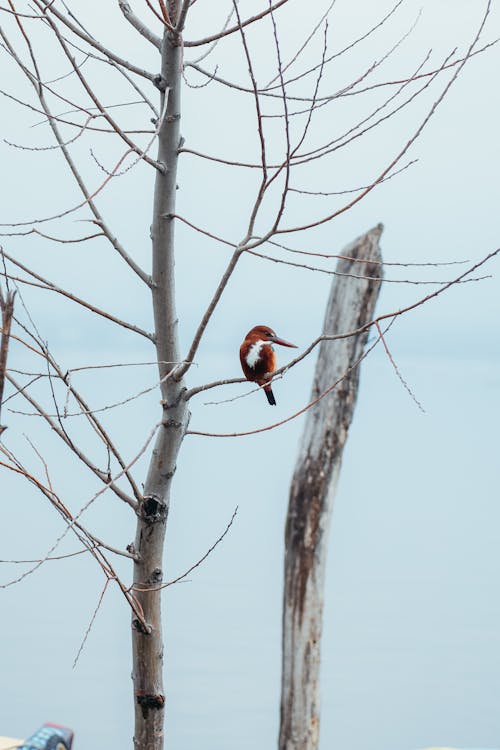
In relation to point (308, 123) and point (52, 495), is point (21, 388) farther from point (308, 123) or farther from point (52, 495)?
point (308, 123)

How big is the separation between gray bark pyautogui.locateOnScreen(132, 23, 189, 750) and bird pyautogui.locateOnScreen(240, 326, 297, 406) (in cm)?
19

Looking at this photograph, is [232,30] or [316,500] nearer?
[232,30]

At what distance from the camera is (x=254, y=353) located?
1680 millimetres

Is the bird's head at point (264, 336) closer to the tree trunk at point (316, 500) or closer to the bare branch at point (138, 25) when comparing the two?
the bare branch at point (138, 25)

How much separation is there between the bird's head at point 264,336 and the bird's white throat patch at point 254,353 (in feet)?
0.05

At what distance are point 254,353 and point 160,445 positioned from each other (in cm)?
27

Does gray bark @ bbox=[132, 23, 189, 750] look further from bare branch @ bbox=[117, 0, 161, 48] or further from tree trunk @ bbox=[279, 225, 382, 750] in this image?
tree trunk @ bbox=[279, 225, 382, 750]

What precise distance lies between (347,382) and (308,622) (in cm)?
75

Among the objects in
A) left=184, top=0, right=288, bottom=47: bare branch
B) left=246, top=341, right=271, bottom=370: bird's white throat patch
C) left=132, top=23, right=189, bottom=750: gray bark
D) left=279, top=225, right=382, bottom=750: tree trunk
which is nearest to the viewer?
left=184, top=0, right=288, bottom=47: bare branch

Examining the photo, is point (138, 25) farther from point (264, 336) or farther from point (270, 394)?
point (270, 394)

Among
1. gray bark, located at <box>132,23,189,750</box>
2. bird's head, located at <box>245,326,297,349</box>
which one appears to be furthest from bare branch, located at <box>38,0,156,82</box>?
bird's head, located at <box>245,326,297,349</box>

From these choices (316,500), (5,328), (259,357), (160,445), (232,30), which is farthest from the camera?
(316,500)

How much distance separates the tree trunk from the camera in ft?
8.68

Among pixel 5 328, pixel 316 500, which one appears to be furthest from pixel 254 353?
pixel 316 500
